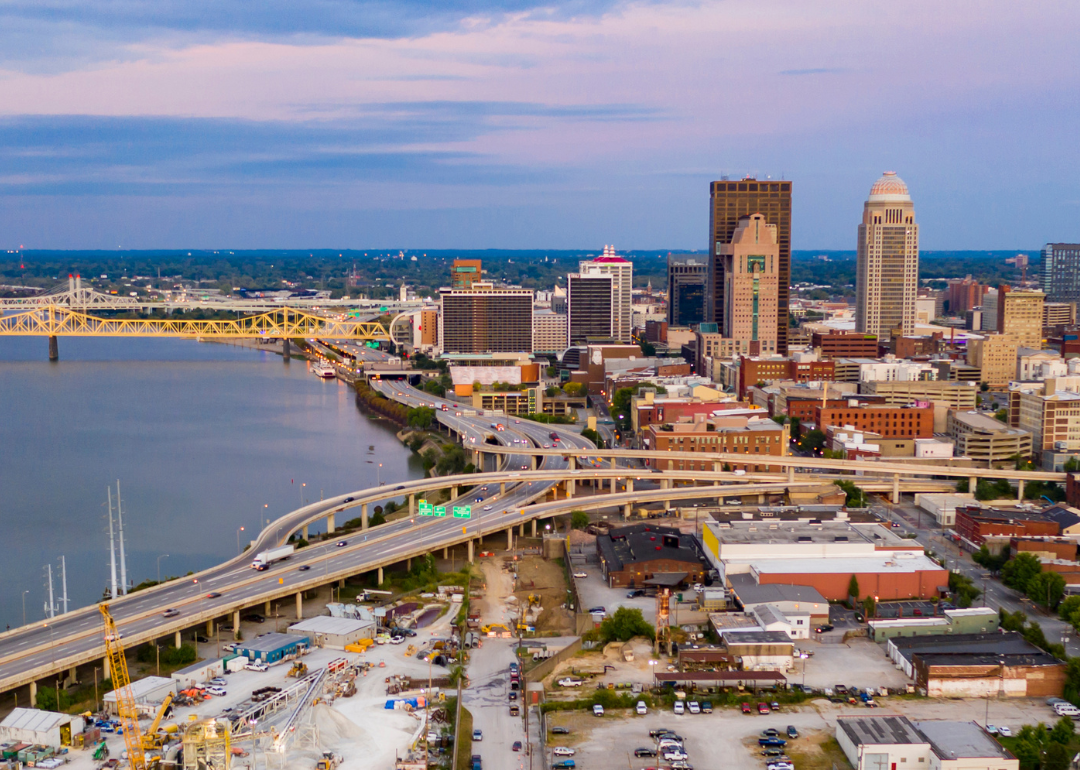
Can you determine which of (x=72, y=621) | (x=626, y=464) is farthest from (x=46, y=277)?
(x=72, y=621)

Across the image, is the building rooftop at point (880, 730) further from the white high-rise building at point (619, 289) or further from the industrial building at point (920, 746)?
the white high-rise building at point (619, 289)

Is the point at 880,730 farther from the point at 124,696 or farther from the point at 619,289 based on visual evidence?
the point at 619,289

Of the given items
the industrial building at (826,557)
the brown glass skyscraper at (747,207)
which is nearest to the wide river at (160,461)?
the industrial building at (826,557)

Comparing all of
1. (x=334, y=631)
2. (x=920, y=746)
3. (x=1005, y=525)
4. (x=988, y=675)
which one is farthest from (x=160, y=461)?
(x=920, y=746)

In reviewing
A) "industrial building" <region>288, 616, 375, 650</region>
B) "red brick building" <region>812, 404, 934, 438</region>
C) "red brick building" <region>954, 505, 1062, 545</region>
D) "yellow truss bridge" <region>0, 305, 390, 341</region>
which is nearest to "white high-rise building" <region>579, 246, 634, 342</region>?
"yellow truss bridge" <region>0, 305, 390, 341</region>

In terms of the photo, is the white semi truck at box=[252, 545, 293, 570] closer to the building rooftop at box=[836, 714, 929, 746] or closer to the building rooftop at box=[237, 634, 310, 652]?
the building rooftop at box=[237, 634, 310, 652]
